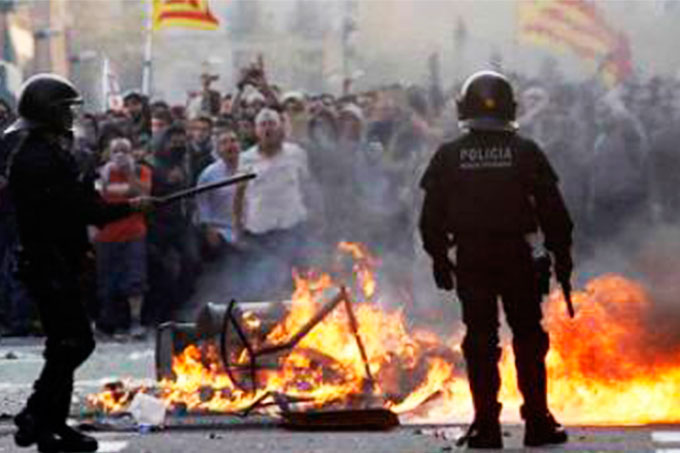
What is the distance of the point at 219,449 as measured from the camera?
351 inches

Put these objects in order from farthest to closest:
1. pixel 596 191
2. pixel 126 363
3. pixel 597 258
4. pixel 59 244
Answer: pixel 596 191 < pixel 597 258 < pixel 126 363 < pixel 59 244

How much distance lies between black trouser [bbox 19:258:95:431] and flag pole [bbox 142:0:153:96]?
8263mm

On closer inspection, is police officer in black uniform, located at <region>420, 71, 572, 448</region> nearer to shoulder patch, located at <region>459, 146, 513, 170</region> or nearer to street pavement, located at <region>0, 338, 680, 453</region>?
shoulder patch, located at <region>459, 146, 513, 170</region>

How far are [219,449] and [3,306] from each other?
694 cm

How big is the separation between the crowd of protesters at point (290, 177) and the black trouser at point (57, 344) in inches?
244

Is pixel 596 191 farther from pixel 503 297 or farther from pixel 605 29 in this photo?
pixel 503 297

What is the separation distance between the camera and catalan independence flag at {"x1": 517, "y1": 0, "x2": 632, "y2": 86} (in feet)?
51.8

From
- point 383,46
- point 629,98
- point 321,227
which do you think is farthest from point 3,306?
point 629,98

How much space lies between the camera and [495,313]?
346 inches

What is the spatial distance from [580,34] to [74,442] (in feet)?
27.1

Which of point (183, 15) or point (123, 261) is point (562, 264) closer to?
point (123, 261)

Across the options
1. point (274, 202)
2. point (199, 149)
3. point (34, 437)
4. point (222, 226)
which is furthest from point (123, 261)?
point (34, 437)

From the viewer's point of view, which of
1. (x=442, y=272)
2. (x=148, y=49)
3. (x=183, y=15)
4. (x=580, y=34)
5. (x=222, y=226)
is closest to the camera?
(x=442, y=272)

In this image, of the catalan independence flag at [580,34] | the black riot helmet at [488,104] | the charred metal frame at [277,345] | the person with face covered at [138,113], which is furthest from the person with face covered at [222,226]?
the black riot helmet at [488,104]
